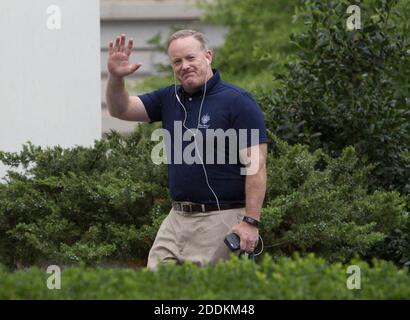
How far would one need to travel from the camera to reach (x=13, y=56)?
9.10 m

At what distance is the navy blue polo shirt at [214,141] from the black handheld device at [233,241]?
0.24 meters

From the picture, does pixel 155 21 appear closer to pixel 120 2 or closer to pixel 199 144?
pixel 120 2

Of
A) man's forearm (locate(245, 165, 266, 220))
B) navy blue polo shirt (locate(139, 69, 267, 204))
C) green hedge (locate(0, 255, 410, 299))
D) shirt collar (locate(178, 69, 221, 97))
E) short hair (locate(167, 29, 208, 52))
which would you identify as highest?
short hair (locate(167, 29, 208, 52))

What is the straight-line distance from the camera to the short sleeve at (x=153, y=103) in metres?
6.92

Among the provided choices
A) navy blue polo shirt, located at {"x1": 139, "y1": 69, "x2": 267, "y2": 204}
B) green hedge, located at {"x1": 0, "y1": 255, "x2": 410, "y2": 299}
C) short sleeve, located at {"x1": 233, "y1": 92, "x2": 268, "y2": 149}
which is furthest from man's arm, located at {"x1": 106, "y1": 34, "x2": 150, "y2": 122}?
green hedge, located at {"x1": 0, "y1": 255, "x2": 410, "y2": 299}

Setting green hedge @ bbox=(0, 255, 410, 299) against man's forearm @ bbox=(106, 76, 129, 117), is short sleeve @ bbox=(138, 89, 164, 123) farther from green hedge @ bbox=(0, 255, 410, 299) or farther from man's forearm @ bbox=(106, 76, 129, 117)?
green hedge @ bbox=(0, 255, 410, 299)

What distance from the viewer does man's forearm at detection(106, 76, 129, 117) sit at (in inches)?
267

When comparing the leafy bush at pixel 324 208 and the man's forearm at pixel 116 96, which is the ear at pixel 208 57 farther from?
the leafy bush at pixel 324 208

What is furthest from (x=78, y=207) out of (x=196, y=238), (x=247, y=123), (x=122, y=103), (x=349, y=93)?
(x=349, y=93)

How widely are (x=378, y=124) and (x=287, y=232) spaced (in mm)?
1834

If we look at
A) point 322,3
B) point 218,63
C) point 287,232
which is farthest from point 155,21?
point 287,232

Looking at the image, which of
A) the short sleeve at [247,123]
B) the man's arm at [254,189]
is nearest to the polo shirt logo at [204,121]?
the short sleeve at [247,123]

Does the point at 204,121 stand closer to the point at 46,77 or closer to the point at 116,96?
the point at 116,96

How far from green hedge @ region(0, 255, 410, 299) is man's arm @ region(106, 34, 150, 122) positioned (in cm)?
173
